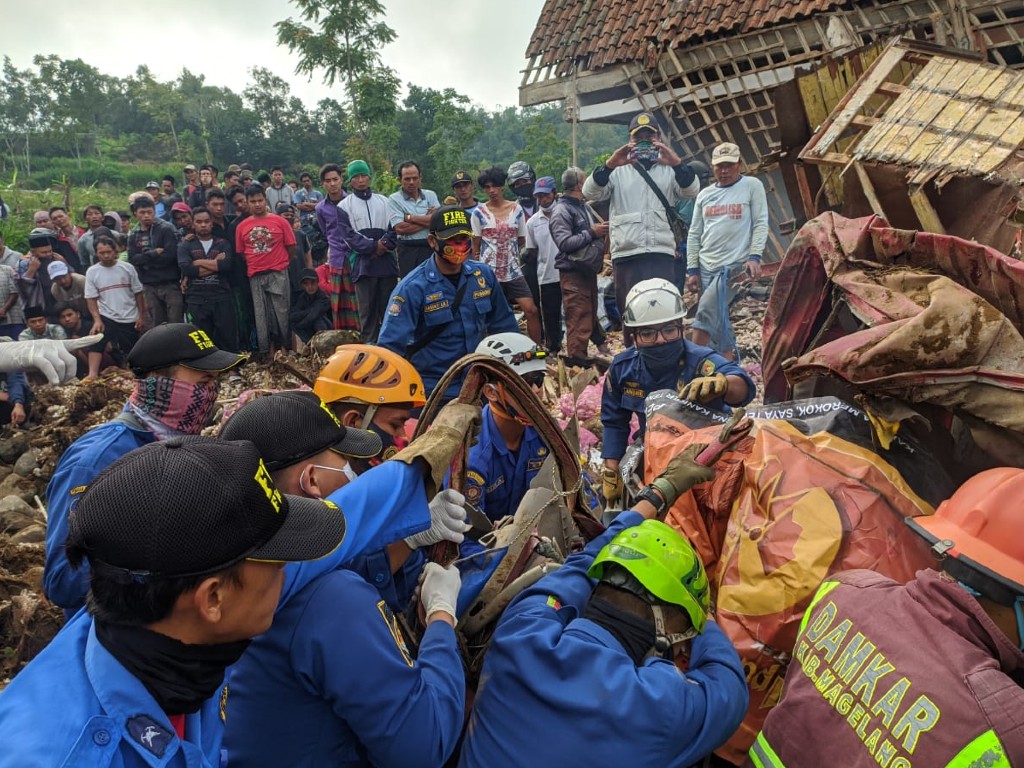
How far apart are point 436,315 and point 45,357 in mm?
5473

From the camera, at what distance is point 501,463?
3219mm

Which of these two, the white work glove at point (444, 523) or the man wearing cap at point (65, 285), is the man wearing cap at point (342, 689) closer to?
the white work glove at point (444, 523)

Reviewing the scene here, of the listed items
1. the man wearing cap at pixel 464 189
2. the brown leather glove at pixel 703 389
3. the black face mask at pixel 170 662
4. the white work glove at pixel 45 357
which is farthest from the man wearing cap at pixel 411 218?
the black face mask at pixel 170 662

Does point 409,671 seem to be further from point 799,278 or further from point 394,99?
point 394,99

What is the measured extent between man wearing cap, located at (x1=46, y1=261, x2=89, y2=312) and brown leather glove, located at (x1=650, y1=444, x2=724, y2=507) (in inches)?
346

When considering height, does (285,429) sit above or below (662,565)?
above

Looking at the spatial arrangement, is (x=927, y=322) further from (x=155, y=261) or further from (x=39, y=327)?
(x=39, y=327)

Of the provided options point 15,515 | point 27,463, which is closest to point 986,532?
point 15,515

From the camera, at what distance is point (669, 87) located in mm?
10445

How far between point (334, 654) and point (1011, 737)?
1.29 metres

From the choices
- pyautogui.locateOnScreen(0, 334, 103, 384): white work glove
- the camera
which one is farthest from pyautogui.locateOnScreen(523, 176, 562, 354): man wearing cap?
pyautogui.locateOnScreen(0, 334, 103, 384): white work glove

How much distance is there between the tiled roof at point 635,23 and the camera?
9.77m

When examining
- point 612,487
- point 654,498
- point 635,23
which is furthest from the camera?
point 635,23

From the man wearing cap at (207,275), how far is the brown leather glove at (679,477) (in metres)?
7.15
